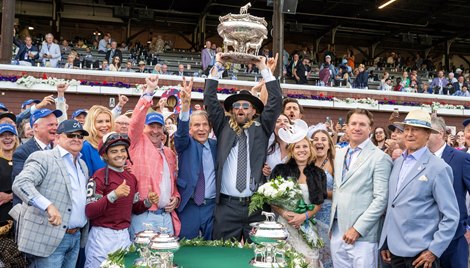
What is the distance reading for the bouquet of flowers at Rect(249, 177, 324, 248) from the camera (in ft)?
13.1

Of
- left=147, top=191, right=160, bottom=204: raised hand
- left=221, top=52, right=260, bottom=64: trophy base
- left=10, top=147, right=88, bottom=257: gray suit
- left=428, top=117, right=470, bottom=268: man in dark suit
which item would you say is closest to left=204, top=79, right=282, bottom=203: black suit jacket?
left=221, top=52, right=260, bottom=64: trophy base

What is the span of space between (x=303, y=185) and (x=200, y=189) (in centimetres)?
97

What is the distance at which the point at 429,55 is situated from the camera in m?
35.1

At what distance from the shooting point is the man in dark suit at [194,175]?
458 cm

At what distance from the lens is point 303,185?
4539 mm

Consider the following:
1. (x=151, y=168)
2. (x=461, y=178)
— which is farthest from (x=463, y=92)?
(x=151, y=168)

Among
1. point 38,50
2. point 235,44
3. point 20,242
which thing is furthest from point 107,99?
point 20,242

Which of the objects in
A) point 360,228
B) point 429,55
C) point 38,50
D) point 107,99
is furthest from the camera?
point 429,55

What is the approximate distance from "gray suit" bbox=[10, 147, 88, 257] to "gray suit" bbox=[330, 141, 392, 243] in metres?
2.31

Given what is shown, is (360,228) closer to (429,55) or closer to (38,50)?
(38,50)

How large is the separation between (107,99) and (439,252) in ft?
42.2

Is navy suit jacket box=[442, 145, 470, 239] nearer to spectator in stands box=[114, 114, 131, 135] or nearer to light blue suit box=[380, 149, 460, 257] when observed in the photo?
light blue suit box=[380, 149, 460, 257]

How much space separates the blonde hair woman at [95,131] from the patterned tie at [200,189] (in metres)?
0.90

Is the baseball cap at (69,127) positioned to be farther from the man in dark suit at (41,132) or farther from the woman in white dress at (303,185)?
the woman in white dress at (303,185)
